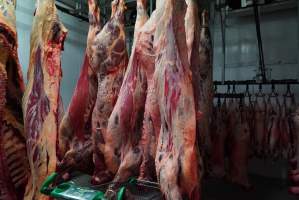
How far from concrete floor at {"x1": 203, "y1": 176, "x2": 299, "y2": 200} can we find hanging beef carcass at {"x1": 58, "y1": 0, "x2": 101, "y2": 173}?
0.86m

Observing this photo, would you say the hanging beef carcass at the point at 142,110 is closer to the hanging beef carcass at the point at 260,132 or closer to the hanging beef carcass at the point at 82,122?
the hanging beef carcass at the point at 82,122

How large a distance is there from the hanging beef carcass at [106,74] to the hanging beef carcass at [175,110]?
41cm

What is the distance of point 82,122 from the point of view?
5.52 feet

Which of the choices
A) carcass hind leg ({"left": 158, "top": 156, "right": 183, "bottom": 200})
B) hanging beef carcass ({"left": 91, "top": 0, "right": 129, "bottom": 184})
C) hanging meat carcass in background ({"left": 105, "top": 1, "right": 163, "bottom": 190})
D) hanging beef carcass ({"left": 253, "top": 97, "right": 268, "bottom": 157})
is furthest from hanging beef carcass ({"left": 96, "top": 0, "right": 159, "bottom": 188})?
hanging beef carcass ({"left": 253, "top": 97, "right": 268, "bottom": 157})

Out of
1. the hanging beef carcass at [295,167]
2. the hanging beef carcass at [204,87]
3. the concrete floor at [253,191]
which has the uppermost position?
the hanging beef carcass at [204,87]

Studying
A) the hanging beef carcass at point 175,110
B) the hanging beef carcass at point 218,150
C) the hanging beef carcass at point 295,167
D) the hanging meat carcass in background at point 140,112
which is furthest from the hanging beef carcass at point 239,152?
the hanging beef carcass at point 175,110

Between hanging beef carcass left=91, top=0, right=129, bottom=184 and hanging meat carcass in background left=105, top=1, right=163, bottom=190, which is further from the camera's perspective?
hanging beef carcass left=91, top=0, right=129, bottom=184

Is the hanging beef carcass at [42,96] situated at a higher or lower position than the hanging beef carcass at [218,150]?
higher

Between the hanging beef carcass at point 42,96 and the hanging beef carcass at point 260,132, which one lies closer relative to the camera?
the hanging beef carcass at point 42,96

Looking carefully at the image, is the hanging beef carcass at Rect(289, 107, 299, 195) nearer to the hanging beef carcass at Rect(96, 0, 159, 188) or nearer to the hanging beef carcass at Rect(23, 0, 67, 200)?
the hanging beef carcass at Rect(96, 0, 159, 188)

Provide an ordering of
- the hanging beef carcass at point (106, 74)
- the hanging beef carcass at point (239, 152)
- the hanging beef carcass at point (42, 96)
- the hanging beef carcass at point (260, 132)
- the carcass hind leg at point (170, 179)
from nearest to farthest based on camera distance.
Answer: the carcass hind leg at point (170, 179), the hanging beef carcass at point (42, 96), the hanging beef carcass at point (106, 74), the hanging beef carcass at point (239, 152), the hanging beef carcass at point (260, 132)

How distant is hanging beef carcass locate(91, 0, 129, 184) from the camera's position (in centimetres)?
149

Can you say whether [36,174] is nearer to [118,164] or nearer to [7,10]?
[118,164]

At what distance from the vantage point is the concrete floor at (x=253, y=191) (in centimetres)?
197
